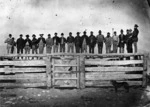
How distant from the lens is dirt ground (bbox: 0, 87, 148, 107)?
23.8 feet

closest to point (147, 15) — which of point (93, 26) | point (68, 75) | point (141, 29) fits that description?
point (141, 29)

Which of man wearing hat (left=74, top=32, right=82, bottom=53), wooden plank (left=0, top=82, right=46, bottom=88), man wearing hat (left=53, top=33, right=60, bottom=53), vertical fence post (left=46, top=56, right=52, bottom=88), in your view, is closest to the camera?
vertical fence post (left=46, top=56, right=52, bottom=88)

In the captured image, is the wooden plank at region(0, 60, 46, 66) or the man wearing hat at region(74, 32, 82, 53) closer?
the wooden plank at region(0, 60, 46, 66)

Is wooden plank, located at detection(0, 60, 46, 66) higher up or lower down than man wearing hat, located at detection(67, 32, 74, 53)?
lower down

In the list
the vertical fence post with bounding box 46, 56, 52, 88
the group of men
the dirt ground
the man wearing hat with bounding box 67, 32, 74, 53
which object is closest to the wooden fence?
the vertical fence post with bounding box 46, 56, 52, 88

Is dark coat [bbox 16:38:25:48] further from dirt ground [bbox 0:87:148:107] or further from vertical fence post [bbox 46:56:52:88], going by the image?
vertical fence post [bbox 46:56:52:88]

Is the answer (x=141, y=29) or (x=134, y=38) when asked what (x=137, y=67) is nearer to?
(x=134, y=38)

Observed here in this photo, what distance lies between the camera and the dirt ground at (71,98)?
23.8 feet

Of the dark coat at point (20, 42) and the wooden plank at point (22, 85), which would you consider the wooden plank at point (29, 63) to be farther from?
the dark coat at point (20, 42)

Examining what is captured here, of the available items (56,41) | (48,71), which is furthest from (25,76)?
(56,41)

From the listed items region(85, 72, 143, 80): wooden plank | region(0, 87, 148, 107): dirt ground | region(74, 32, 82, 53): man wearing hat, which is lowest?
region(0, 87, 148, 107): dirt ground

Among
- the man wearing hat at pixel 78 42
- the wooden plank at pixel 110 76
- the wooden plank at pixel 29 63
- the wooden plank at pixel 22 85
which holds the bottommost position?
the wooden plank at pixel 22 85

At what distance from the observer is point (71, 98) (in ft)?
25.9

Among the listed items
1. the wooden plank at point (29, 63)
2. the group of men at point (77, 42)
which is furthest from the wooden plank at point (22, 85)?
the group of men at point (77, 42)
